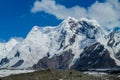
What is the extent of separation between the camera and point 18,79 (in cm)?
7025

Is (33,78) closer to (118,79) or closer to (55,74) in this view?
(55,74)

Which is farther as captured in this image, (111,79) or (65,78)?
(111,79)

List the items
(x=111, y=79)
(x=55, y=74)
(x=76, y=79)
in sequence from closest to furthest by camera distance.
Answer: (x=76, y=79) → (x=55, y=74) → (x=111, y=79)

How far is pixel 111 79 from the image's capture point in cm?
7975

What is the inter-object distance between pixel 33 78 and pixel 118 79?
867 inches

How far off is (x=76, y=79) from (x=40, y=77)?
7384 mm

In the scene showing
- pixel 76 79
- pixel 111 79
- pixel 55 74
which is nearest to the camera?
pixel 76 79

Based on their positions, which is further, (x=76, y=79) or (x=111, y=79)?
(x=111, y=79)

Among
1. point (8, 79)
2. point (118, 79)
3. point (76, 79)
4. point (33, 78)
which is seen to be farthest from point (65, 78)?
point (118, 79)

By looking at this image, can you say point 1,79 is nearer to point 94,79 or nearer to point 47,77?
point 47,77

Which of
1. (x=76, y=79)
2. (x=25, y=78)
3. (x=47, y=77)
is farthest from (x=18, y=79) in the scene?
(x=76, y=79)

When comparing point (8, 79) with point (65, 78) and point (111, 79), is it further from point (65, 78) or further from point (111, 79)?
point (111, 79)

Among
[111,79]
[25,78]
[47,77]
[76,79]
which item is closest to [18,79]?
[25,78]

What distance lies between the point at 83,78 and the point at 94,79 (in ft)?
7.95
